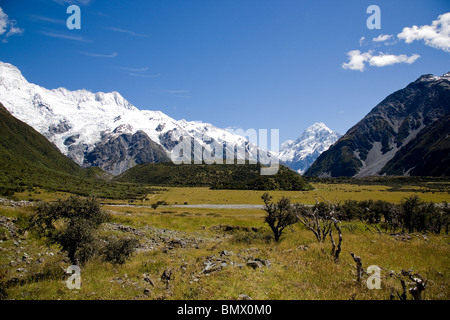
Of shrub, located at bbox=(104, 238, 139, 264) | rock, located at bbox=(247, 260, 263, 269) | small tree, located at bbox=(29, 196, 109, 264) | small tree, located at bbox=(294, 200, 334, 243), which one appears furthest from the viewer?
small tree, located at bbox=(294, 200, 334, 243)

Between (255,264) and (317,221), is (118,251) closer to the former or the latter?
(255,264)

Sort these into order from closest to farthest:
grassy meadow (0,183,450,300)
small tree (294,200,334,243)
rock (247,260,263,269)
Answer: grassy meadow (0,183,450,300), rock (247,260,263,269), small tree (294,200,334,243)

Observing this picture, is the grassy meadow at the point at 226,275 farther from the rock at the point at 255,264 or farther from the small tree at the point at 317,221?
the small tree at the point at 317,221

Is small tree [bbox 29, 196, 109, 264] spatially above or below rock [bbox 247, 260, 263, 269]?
above

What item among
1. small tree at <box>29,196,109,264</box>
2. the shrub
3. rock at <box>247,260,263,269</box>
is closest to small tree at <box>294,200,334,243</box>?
rock at <box>247,260,263,269</box>

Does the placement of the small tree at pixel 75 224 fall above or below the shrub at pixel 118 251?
above

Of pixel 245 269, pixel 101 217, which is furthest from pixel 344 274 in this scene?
pixel 101 217

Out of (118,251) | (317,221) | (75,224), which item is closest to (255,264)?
(317,221)

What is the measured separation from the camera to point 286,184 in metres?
197

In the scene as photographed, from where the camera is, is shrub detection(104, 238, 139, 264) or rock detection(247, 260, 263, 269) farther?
shrub detection(104, 238, 139, 264)

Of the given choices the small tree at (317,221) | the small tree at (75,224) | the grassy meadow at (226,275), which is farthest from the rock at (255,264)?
the small tree at (75,224)

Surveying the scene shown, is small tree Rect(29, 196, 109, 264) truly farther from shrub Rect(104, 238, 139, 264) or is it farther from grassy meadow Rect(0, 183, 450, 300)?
shrub Rect(104, 238, 139, 264)
